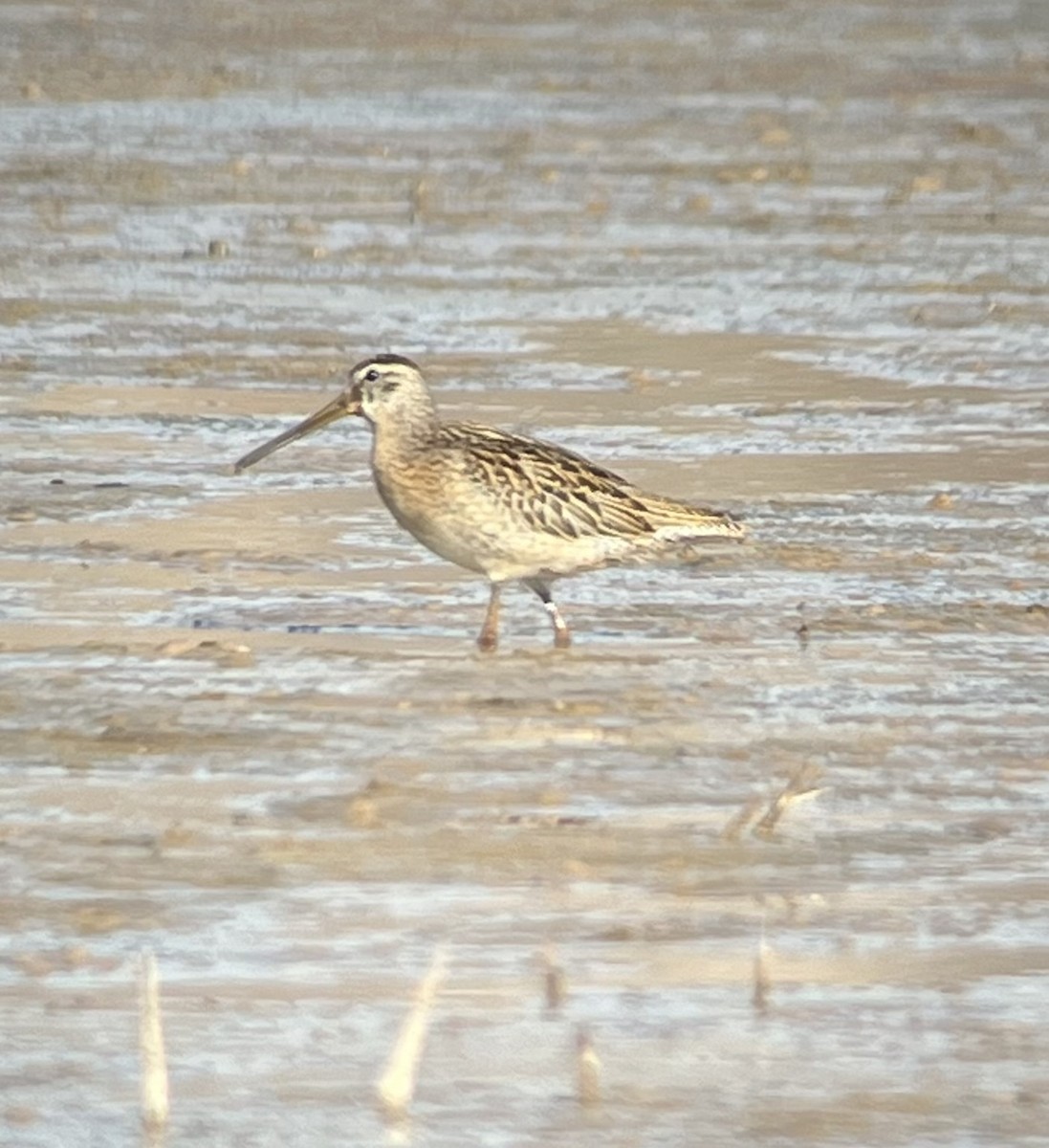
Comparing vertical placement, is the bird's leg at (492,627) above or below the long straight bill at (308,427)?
below

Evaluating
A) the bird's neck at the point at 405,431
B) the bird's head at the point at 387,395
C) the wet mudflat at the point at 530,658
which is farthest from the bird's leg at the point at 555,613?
the bird's head at the point at 387,395

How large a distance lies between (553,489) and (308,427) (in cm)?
131

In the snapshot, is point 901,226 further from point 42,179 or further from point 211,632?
point 211,632

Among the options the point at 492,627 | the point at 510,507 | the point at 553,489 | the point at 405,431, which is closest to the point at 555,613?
the point at 492,627

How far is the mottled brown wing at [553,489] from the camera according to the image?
11.4 metres

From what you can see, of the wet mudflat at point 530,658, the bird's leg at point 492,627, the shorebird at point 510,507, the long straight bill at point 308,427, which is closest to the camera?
the wet mudflat at point 530,658

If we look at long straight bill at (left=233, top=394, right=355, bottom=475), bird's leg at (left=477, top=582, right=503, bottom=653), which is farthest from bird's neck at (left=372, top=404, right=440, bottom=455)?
bird's leg at (left=477, top=582, right=503, bottom=653)

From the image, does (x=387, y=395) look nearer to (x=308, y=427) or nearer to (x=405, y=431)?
(x=405, y=431)

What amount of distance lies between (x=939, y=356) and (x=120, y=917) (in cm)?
901

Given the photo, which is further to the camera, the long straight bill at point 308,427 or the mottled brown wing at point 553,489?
the long straight bill at point 308,427

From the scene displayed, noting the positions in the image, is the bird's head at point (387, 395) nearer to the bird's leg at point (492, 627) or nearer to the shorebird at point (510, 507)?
the shorebird at point (510, 507)

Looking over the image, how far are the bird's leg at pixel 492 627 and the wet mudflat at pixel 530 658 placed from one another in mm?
78

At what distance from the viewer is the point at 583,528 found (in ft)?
37.7

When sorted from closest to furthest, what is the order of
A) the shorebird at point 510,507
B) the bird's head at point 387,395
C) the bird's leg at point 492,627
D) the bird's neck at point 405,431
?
the bird's leg at point 492,627 < the shorebird at point 510,507 < the bird's neck at point 405,431 < the bird's head at point 387,395
